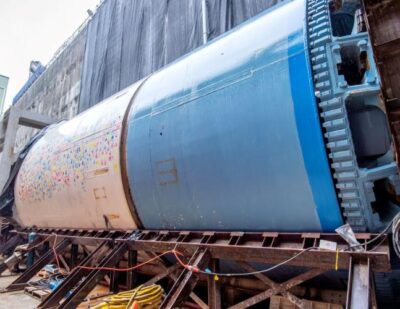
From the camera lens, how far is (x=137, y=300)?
153 inches

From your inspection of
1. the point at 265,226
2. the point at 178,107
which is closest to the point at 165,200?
the point at 178,107

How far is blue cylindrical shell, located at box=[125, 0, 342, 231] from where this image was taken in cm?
303

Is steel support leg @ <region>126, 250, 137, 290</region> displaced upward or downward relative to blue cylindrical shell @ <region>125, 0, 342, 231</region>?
downward

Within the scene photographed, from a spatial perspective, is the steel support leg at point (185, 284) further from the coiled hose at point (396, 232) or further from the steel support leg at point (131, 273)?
the coiled hose at point (396, 232)

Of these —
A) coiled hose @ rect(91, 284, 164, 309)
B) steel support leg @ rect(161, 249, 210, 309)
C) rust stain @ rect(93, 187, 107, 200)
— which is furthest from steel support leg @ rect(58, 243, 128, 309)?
steel support leg @ rect(161, 249, 210, 309)

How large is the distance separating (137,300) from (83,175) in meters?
2.97

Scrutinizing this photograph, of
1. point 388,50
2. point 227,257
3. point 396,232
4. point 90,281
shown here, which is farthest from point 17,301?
point 388,50

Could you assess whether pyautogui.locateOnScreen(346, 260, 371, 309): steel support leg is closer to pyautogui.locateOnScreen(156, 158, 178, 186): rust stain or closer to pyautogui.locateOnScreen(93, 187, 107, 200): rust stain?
pyautogui.locateOnScreen(156, 158, 178, 186): rust stain

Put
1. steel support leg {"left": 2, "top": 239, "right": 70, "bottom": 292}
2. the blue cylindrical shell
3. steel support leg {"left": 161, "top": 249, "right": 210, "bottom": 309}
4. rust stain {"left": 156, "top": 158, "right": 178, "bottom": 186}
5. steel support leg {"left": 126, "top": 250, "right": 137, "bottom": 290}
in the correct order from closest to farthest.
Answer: the blue cylindrical shell < steel support leg {"left": 161, "top": 249, "right": 210, "bottom": 309} < rust stain {"left": 156, "top": 158, "right": 178, "bottom": 186} < steel support leg {"left": 126, "top": 250, "right": 137, "bottom": 290} < steel support leg {"left": 2, "top": 239, "right": 70, "bottom": 292}

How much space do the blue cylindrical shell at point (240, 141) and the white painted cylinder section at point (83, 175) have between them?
68cm

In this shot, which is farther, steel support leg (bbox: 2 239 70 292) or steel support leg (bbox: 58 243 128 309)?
steel support leg (bbox: 2 239 70 292)

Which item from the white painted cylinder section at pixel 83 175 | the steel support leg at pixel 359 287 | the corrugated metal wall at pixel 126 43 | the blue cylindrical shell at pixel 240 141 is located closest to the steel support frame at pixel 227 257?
the steel support leg at pixel 359 287

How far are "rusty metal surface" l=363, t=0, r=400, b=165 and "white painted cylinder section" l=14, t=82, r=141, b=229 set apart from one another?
394 centimetres

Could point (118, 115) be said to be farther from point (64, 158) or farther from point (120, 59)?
point (120, 59)
